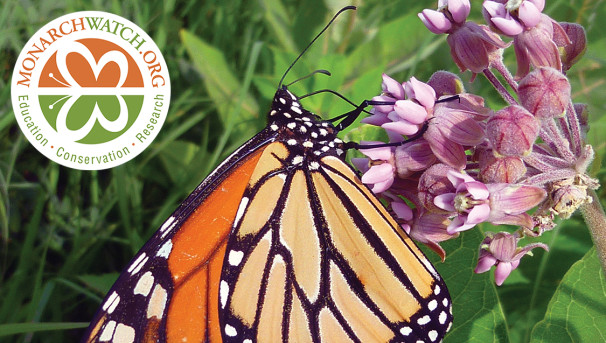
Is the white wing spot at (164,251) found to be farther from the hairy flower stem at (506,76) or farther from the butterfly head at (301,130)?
the hairy flower stem at (506,76)

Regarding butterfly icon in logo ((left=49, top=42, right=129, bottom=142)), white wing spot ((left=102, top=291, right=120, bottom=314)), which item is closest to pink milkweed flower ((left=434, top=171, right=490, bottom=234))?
white wing spot ((left=102, top=291, right=120, bottom=314))

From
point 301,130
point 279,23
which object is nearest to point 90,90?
point 279,23


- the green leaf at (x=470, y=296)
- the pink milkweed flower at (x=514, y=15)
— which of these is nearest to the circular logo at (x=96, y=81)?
the green leaf at (x=470, y=296)

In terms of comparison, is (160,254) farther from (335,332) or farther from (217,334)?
(335,332)

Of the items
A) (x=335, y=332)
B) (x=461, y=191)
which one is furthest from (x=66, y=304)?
(x=461, y=191)

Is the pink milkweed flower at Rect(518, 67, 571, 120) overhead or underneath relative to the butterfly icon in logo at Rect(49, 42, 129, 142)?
underneath

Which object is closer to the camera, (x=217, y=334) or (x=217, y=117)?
(x=217, y=334)

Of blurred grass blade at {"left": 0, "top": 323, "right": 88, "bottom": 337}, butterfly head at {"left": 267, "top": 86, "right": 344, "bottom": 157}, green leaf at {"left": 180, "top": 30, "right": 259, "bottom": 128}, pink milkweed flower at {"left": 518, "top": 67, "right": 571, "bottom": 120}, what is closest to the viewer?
pink milkweed flower at {"left": 518, "top": 67, "right": 571, "bottom": 120}

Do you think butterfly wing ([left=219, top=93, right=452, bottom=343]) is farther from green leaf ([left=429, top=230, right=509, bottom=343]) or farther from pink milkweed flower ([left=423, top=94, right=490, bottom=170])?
pink milkweed flower ([left=423, top=94, right=490, bottom=170])
